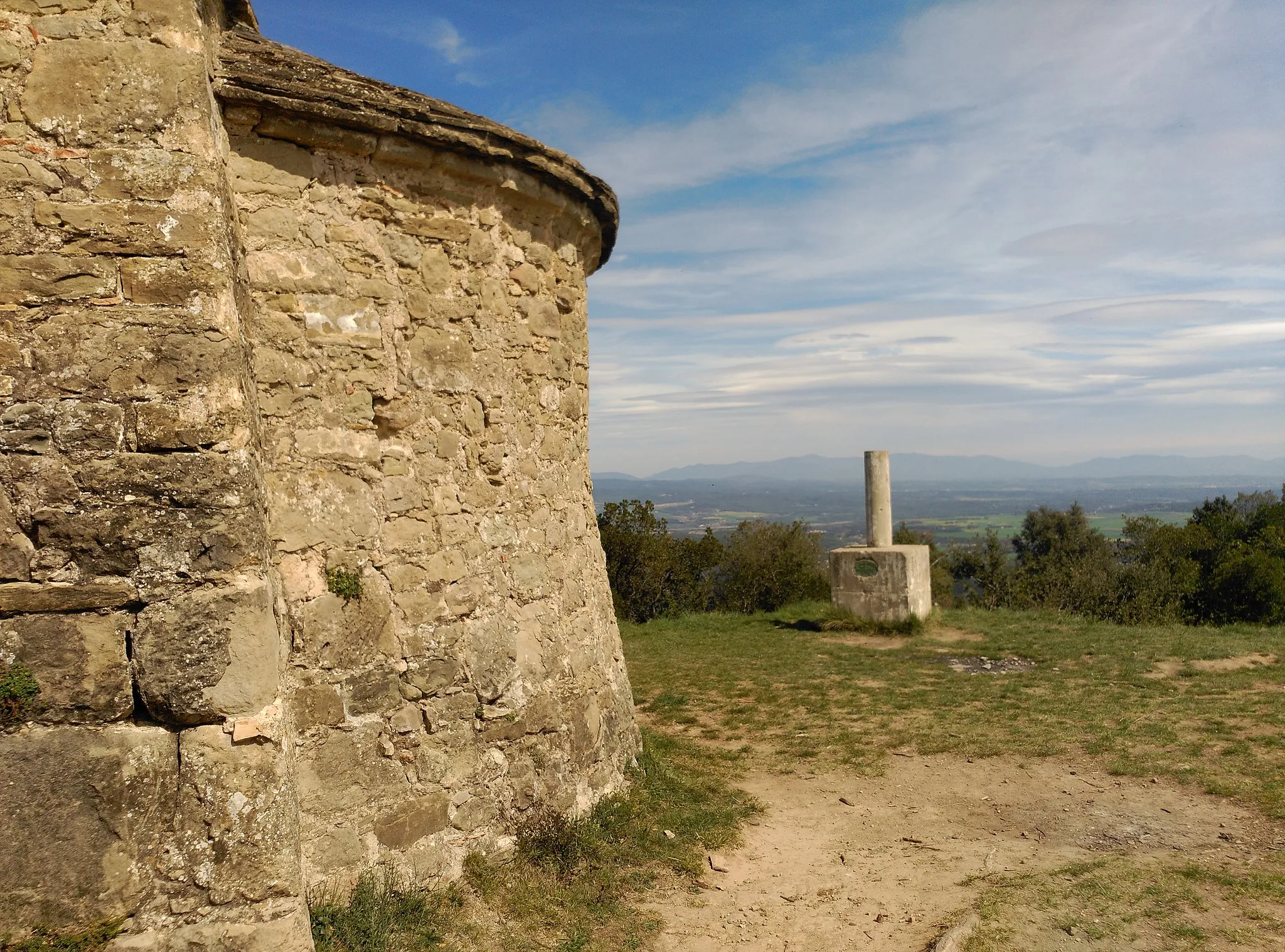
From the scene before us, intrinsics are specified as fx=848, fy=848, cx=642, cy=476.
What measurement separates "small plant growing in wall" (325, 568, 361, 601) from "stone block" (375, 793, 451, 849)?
47.1 inches

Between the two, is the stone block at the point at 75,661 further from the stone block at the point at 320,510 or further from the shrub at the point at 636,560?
the shrub at the point at 636,560

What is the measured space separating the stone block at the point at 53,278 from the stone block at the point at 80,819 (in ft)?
5.31

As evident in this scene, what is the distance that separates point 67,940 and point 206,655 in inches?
42.1

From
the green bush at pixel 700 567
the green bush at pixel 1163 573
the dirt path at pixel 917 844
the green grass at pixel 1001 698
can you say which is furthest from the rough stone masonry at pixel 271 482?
the green bush at pixel 1163 573

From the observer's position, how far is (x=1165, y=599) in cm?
1872

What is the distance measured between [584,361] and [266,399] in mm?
2869

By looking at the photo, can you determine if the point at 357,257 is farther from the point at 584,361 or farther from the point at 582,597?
the point at 582,597

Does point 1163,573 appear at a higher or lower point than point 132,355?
lower

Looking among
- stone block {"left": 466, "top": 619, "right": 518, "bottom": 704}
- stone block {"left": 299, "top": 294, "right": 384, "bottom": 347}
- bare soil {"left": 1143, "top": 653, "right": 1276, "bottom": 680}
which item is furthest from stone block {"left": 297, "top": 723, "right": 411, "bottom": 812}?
bare soil {"left": 1143, "top": 653, "right": 1276, "bottom": 680}

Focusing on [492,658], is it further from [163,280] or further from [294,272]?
[163,280]

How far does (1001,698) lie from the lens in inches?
390

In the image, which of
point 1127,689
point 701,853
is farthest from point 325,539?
point 1127,689

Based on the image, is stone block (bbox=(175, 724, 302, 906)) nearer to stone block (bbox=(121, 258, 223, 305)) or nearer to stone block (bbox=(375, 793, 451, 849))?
stone block (bbox=(375, 793, 451, 849))

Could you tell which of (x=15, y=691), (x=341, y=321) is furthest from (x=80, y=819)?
(x=341, y=321)
